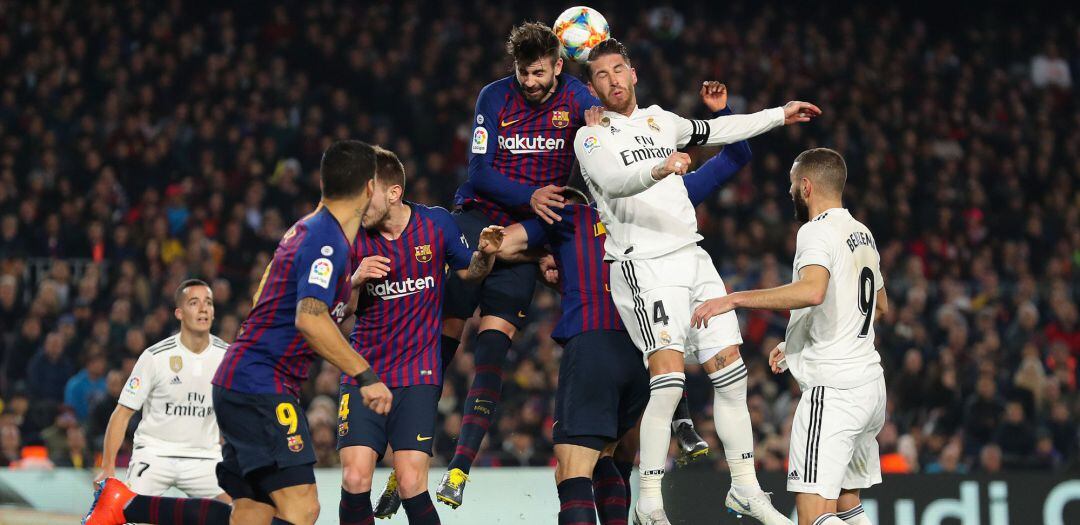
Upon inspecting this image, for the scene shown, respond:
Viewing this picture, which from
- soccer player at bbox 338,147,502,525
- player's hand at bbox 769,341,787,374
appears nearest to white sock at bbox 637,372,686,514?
player's hand at bbox 769,341,787,374

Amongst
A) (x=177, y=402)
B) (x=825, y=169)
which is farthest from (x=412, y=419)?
(x=177, y=402)

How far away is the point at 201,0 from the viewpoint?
1920 centimetres

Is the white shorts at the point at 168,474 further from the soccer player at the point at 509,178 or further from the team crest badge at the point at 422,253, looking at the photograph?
the team crest badge at the point at 422,253

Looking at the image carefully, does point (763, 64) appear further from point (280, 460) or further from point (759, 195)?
point (280, 460)

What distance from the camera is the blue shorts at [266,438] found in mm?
5926

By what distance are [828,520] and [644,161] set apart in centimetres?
201

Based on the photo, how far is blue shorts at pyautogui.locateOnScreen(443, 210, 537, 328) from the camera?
7391mm

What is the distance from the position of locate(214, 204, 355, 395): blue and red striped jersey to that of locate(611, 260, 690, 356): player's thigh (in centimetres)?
148

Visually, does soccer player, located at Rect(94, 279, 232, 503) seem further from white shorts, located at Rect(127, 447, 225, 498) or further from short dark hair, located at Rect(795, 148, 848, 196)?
short dark hair, located at Rect(795, 148, 848, 196)

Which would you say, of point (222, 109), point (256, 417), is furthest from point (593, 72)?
point (222, 109)

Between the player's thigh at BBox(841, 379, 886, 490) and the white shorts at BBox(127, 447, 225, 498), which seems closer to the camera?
the player's thigh at BBox(841, 379, 886, 490)

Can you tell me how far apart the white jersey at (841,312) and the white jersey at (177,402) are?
4.88 m

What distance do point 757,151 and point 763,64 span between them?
2.20 m

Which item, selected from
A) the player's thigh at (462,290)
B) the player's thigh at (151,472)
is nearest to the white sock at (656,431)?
the player's thigh at (462,290)
